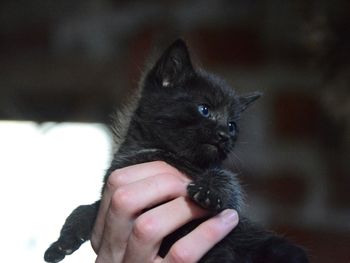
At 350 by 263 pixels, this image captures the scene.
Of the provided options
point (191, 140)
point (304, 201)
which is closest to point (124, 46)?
point (304, 201)

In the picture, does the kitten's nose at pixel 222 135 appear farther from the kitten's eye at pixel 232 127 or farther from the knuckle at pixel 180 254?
the knuckle at pixel 180 254

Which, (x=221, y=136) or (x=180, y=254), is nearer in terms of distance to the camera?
(x=180, y=254)

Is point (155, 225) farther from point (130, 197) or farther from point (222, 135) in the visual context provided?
point (222, 135)

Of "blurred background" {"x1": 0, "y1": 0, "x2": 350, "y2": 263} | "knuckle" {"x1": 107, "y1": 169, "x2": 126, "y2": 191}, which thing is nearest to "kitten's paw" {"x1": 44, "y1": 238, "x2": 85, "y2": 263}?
"knuckle" {"x1": 107, "y1": 169, "x2": 126, "y2": 191}

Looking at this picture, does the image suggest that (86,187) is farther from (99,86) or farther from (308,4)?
(308,4)

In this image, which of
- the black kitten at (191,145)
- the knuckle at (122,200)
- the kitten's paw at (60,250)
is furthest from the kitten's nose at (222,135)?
the kitten's paw at (60,250)

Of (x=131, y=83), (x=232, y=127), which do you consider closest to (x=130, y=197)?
(x=232, y=127)

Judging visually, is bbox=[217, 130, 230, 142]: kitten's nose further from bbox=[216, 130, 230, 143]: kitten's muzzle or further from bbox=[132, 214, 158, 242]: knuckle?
bbox=[132, 214, 158, 242]: knuckle
